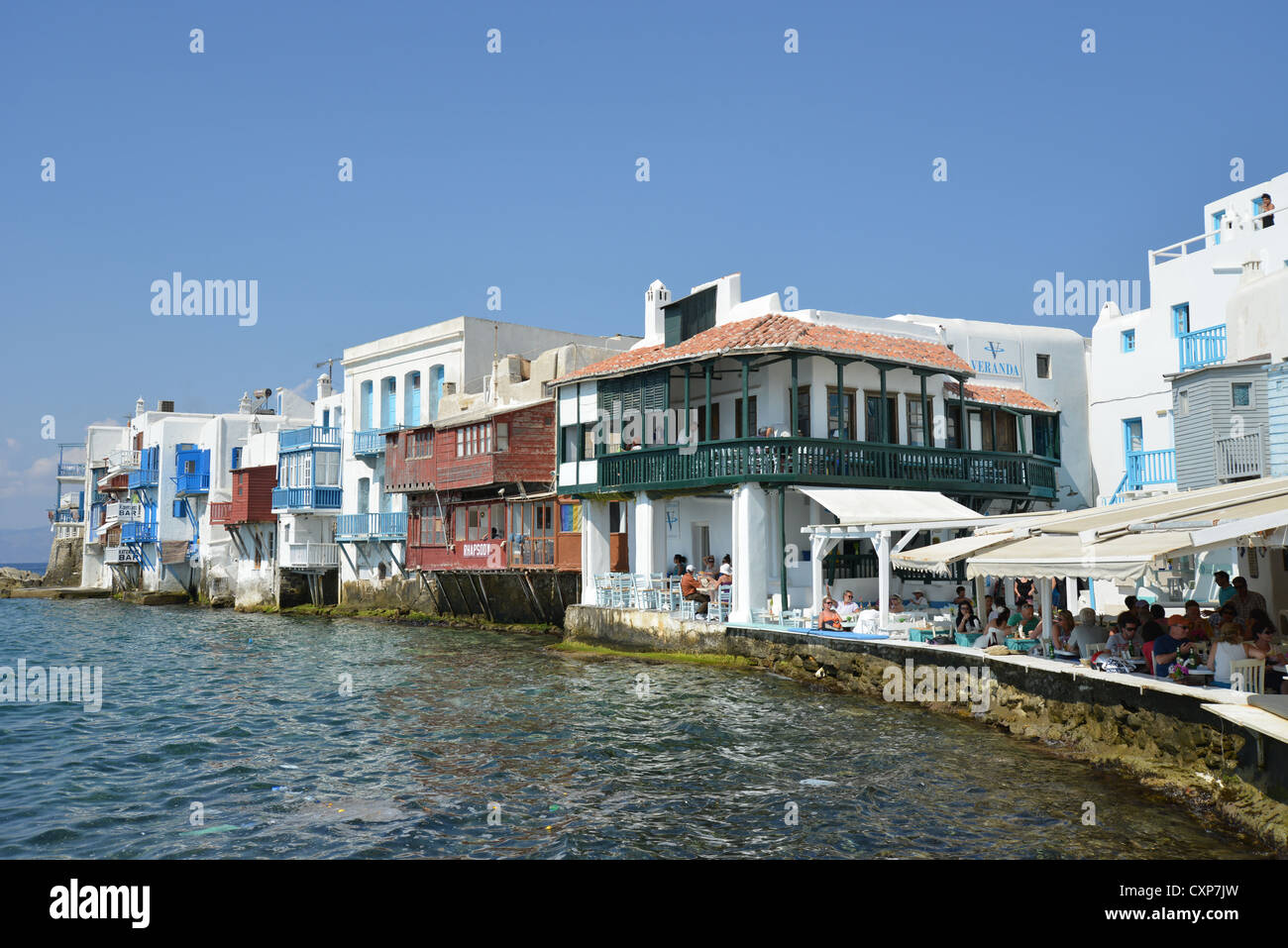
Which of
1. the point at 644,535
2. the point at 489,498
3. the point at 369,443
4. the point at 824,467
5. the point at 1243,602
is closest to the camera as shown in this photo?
the point at 1243,602

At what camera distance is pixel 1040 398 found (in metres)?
34.8

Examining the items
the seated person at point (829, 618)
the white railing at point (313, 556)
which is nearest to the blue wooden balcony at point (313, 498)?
the white railing at point (313, 556)

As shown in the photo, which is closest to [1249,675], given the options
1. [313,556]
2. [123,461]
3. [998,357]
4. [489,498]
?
[998,357]

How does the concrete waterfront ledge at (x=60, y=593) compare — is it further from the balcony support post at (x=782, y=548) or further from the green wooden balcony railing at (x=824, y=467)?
the balcony support post at (x=782, y=548)

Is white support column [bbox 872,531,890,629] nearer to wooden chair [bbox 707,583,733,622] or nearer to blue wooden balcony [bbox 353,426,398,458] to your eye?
wooden chair [bbox 707,583,733,622]

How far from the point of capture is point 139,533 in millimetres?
63594

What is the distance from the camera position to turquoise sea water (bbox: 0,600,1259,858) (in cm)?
1026

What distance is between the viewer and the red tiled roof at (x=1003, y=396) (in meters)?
31.2

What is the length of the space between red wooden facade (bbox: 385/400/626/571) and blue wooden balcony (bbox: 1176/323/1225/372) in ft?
53.7

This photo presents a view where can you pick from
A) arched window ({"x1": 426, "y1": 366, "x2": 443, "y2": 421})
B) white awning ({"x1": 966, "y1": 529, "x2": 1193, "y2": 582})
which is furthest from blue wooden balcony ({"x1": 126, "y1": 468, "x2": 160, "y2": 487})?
white awning ({"x1": 966, "y1": 529, "x2": 1193, "y2": 582})

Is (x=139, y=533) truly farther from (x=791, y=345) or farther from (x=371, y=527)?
(x=791, y=345)

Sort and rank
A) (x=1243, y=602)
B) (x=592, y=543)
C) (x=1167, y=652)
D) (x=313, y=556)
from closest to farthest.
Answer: (x=1167, y=652)
(x=1243, y=602)
(x=592, y=543)
(x=313, y=556)

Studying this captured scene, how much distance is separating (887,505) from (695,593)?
536 cm

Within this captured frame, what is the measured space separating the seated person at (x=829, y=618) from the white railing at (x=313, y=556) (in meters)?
32.9
